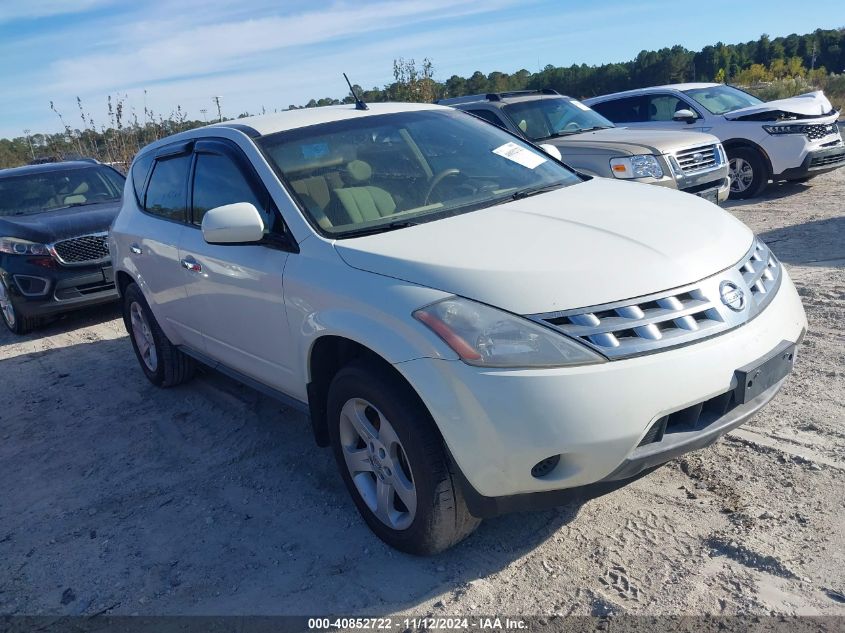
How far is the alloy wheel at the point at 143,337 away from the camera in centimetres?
545

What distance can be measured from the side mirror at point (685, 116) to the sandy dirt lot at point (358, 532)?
600 centimetres

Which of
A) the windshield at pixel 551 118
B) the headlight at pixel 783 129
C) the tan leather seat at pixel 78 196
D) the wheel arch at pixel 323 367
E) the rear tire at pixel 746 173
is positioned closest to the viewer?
the wheel arch at pixel 323 367

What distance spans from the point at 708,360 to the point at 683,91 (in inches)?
370

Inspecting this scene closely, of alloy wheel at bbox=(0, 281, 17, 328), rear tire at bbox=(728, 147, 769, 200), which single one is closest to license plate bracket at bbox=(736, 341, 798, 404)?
alloy wheel at bbox=(0, 281, 17, 328)

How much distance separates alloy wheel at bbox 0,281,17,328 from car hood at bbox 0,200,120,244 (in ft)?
2.03

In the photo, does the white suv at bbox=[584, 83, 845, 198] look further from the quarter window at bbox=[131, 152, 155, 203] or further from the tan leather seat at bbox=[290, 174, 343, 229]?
the tan leather seat at bbox=[290, 174, 343, 229]

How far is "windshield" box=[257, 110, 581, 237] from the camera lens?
3445 millimetres

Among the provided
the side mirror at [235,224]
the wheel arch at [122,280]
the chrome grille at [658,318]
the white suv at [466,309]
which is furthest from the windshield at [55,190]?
the chrome grille at [658,318]

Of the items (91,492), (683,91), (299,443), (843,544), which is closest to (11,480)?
(91,492)

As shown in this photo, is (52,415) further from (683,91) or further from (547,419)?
(683,91)

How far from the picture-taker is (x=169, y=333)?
16.5 ft

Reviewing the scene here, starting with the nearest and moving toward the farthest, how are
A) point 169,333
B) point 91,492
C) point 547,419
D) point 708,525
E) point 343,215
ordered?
point 547,419, point 708,525, point 343,215, point 91,492, point 169,333

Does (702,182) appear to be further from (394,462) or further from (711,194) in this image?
(394,462)

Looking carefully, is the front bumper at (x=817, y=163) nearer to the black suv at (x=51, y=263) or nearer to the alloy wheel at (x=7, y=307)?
the black suv at (x=51, y=263)
